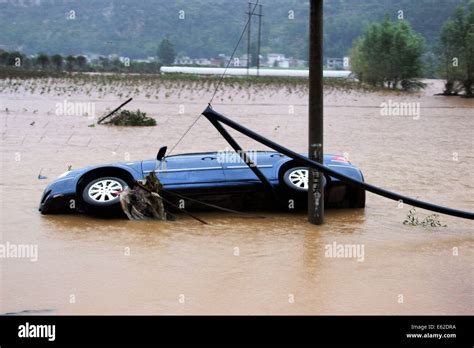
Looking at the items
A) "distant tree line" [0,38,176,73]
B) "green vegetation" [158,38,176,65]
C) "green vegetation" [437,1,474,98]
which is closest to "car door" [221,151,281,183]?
"green vegetation" [437,1,474,98]

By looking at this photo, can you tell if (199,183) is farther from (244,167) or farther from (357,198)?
(357,198)

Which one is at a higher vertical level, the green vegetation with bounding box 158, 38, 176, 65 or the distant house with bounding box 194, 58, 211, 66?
the green vegetation with bounding box 158, 38, 176, 65

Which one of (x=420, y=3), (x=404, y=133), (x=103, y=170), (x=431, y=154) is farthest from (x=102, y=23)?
(x=103, y=170)

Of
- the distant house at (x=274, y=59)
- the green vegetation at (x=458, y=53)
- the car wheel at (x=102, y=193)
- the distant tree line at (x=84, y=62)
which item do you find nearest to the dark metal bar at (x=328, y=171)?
the car wheel at (x=102, y=193)

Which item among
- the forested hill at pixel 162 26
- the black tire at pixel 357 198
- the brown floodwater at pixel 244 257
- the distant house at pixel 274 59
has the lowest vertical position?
the brown floodwater at pixel 244 257

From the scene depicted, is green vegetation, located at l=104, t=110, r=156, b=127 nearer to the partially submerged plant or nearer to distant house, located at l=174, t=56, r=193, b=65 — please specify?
the partially submerged plant

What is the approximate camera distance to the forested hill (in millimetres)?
80250

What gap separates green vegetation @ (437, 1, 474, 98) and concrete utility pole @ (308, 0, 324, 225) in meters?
36.0

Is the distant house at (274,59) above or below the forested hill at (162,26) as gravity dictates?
below

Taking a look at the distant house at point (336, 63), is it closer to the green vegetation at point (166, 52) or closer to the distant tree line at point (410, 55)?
the distant tree line at point (410, 55)

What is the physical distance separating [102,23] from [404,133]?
66.0 m

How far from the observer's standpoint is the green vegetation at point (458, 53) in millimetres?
44438
